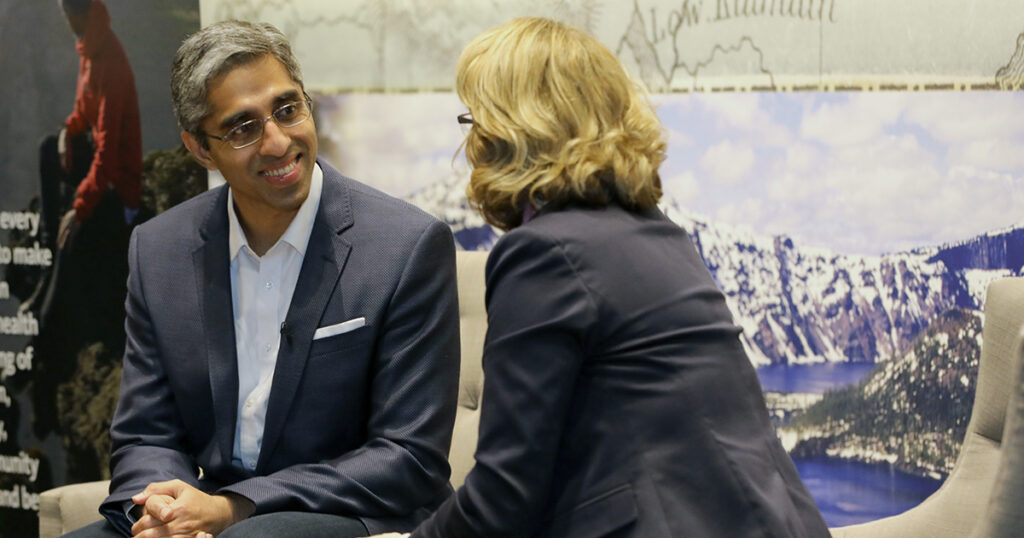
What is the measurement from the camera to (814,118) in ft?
9.24

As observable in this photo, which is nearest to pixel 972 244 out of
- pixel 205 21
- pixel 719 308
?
pixel 719 308

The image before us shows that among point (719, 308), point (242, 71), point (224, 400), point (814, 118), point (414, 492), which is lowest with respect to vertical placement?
point (414, 492)

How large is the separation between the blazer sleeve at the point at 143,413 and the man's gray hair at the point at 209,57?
1.19ft

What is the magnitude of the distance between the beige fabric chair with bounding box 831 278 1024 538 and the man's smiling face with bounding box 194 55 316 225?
4.41 ft

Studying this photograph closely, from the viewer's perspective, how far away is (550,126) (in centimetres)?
156

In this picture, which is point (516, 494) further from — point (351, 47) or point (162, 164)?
point (162, 164)

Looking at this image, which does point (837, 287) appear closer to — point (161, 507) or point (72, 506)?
point (161, 507)

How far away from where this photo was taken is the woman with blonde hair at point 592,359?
1457 millimetres

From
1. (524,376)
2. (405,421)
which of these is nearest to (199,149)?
(405,421)

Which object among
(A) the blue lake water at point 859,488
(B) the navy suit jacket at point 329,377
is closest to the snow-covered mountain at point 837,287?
(A) the blue lake water at point 859,488

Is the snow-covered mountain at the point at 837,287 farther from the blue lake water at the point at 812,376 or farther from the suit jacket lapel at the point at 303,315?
the suit jacket lapel at the point at 303,315

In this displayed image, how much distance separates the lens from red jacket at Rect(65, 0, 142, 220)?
3.71 metres

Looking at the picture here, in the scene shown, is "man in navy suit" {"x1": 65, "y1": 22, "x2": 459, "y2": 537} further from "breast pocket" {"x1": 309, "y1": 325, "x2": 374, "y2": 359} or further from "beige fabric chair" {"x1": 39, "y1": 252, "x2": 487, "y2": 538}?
"beige fabric chair" {"x1": 39, "y1": 252, "x2": 487, "y2": 538}

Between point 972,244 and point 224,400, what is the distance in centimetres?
182
